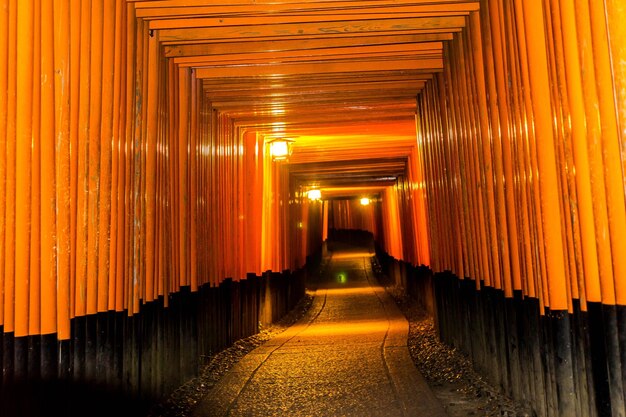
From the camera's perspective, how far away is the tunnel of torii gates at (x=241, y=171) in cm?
306

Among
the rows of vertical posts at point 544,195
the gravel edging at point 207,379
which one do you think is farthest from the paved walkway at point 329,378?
the rows of vertical posts at point 544,195

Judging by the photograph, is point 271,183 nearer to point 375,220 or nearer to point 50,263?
point 50,263

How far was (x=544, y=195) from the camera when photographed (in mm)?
3732

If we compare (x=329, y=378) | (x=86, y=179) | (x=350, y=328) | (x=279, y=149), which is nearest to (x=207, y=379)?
(x=329, y=378)

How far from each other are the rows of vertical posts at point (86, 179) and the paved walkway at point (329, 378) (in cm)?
126

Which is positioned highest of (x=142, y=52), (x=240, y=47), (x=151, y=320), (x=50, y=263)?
(x=240, y=47)

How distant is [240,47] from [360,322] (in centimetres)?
730

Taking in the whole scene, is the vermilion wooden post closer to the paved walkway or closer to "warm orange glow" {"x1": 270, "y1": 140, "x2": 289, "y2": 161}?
the paved walkway

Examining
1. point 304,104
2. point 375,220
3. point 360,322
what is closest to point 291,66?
point 304,104

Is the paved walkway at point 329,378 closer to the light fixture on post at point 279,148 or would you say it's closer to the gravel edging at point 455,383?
the gravel edging at point 455,383

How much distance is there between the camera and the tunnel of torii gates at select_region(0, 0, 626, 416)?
3064 mm

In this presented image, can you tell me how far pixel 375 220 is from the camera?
28672mm

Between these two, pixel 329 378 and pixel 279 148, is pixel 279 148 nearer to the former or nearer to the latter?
pixel 279 148

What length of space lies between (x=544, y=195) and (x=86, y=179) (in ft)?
10.5
